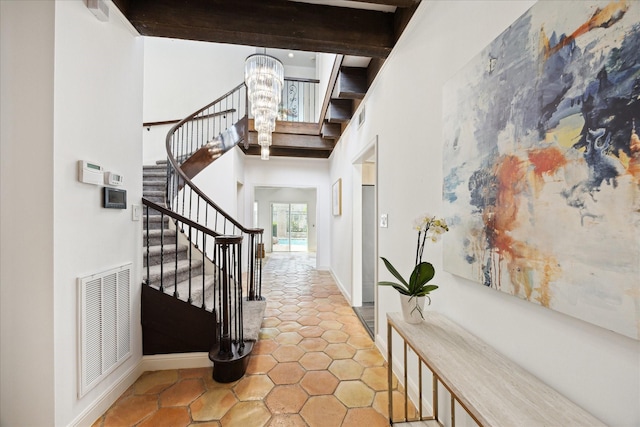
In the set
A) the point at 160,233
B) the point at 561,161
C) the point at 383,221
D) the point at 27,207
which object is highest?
the point at 561,161

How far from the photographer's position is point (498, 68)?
1.04 metres

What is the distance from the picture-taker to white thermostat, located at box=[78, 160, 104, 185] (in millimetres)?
1502

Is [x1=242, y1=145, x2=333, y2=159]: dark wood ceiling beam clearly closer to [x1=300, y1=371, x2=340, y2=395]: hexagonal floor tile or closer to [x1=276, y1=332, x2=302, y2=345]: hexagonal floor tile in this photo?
[x1=276, y1=332, x2=302, y2=345]: hexagonal floor tile

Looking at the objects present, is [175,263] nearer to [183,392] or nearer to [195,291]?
[195,291]

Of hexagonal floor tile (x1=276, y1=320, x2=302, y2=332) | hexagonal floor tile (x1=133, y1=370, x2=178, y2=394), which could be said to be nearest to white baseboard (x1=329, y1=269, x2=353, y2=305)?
hexagonal floor tile (x1=276, y1=320, x2=302, y2=332)

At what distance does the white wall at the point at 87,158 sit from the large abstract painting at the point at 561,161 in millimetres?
2150

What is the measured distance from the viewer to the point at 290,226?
10578 mm

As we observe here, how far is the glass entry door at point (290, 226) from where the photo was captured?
10570 millimetres

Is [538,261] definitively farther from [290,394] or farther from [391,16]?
[391,16]

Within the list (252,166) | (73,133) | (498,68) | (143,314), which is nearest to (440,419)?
(498,68)

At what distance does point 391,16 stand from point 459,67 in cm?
120

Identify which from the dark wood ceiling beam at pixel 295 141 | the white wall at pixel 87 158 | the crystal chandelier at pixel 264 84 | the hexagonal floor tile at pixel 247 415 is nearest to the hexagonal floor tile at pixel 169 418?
the hexagonal floor tile at pixel 247 415

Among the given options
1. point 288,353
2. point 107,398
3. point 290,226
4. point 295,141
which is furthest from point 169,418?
point 290,226

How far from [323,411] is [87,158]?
2.23 meters
